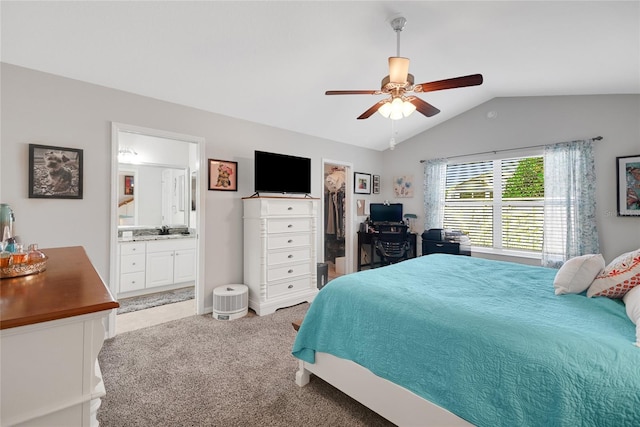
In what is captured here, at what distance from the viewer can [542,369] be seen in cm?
106

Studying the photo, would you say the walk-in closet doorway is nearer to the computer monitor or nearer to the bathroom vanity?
the computer monitor

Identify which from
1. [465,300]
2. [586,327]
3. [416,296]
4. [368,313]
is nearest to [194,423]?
[368,313]

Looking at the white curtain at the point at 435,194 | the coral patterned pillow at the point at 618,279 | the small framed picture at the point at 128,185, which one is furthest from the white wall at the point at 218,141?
the coral patterned pillow at the point at 618,279

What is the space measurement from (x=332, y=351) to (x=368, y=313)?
38cm

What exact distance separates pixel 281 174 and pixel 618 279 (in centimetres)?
312

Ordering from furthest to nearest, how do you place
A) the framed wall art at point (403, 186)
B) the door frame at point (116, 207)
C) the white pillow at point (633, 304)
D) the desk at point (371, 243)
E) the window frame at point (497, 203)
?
the framed wall art at point (403, 186), the desk at point (371, 243), the window frame at point (497, 203), the door frame at point (116, 207), the white pillow at point (633, 304)

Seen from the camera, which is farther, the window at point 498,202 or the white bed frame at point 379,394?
the window at point 498,202

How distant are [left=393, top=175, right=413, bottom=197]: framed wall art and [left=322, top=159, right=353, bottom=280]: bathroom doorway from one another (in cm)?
98

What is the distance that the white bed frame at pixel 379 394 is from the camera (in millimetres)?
1329

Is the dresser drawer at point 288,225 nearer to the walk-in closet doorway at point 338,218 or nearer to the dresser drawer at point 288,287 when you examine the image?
the dresser drawer at point 288,287

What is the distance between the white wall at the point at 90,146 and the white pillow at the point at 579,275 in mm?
3120

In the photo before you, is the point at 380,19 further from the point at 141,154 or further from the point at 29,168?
the point at 141,154

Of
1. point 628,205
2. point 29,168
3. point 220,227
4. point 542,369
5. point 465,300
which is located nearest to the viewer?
point 542,369

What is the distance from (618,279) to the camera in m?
1.55
